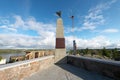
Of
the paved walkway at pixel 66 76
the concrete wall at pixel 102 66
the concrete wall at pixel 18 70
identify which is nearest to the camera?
the concrete wall at pixel 18 70

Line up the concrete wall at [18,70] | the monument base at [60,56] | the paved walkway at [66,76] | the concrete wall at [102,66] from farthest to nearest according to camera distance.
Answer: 1. the monument base at [60,56]
2. the paved walkway at [66,76]
3. the concrete wall at [102,66]
4. the concrete wall at [18,70]

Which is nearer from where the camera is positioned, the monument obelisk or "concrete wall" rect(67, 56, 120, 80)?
"concrete wall" rect(67, 56, 120, 80)

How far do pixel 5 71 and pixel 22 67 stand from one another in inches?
39.7

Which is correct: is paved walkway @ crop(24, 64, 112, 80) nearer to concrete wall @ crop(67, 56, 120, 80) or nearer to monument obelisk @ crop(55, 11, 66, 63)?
concrete wall @ crop(67, 56, 120, 80)

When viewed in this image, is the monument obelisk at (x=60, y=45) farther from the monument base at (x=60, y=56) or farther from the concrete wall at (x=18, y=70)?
the concrete wall at (x=18, y=70)

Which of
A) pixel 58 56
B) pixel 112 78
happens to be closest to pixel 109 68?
pixel 112 78

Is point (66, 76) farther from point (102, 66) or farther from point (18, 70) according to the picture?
point (18, 70)

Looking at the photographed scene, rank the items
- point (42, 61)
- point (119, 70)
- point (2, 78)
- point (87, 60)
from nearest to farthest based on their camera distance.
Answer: point (2, 78) < point (119, 70) < point (87, 60) < point (42, 61)

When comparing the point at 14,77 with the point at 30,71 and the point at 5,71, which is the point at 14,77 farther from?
the point at 30,71

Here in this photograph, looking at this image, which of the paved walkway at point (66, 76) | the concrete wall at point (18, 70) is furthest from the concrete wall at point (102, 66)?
the concrete wall at point (18, 70)

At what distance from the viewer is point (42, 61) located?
262 inches

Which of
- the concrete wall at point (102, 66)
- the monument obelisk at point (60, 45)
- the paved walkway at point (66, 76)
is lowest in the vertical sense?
the paved walkway at point (66, 76)

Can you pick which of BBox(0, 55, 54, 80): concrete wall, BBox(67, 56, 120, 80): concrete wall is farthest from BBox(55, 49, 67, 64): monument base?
BBox(0, 55, 54, 80): concrete wall

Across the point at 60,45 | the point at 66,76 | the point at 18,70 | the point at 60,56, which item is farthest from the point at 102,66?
the point at 60,45
